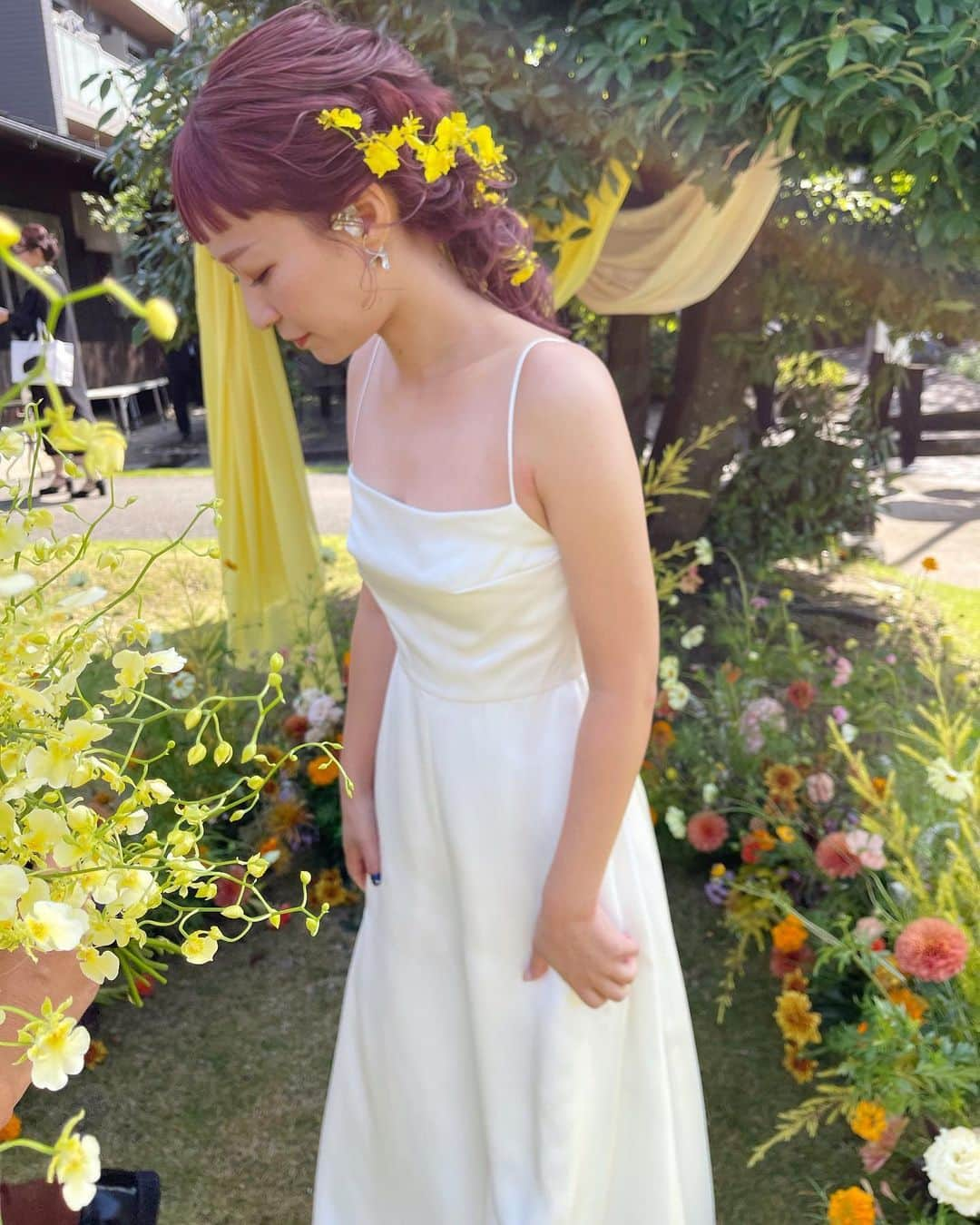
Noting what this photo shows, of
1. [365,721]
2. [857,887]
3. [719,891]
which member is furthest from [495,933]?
[719,891]

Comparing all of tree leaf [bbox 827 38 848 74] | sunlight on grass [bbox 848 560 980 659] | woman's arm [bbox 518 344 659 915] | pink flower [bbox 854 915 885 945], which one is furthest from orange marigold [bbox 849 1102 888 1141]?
sunlight on grass [bbox 848 560 980 659]

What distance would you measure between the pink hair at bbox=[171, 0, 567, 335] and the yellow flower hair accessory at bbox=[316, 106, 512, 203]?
0.4 inches

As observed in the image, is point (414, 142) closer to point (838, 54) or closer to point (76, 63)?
point (838, 54)

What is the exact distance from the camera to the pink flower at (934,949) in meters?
1.62

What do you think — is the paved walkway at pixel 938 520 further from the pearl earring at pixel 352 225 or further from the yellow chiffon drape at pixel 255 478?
the pearl earring at pixel 352 225

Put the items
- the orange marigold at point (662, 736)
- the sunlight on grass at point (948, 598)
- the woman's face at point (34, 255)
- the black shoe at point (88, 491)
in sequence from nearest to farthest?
the orange marigold at point (662, 736) < the sunlight on grass at point (948, 598) < the woman's face at point (34, 255) < the black shoe at point (88, 491)

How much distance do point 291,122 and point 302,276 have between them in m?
0.15

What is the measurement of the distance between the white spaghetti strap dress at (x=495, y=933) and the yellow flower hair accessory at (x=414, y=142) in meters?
0.39

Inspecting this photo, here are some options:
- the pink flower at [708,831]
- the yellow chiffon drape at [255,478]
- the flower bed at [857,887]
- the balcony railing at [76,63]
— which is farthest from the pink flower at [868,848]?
the balcony railing at [76,63]

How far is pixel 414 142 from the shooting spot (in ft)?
3.73

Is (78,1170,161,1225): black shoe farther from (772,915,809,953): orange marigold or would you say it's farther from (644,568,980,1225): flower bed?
(772,915,809,953): orange marigold

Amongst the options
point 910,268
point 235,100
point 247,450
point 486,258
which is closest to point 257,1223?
point 486,258

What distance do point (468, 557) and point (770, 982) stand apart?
73.1 inches

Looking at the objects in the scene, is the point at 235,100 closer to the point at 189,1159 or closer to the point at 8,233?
the point at 8,233
